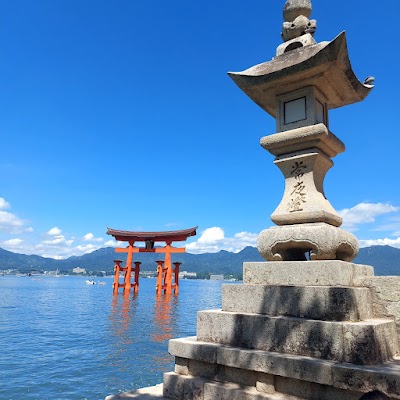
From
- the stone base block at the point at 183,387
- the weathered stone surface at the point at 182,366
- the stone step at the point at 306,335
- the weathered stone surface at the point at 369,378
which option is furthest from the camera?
the weathered stone surface at the point at 182,366

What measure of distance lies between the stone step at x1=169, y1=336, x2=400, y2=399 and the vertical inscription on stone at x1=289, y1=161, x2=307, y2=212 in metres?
1.78

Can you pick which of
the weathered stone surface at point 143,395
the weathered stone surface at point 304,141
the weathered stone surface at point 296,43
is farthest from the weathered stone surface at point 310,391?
the weathered stone surface at point 296,43

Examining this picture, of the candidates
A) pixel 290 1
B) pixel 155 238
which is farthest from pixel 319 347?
pixel 155 238

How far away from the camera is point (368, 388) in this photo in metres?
2.79

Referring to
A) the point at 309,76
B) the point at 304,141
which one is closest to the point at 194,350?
the point at 304,141

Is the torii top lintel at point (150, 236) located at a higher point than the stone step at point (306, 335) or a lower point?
higher

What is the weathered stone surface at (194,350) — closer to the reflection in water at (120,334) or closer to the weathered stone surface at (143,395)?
the weathered stone surface at (143,395)

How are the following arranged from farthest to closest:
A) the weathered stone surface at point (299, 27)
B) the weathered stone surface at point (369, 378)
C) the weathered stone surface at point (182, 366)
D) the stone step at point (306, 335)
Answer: the weathered stone surface at point (299, 27) → the weathered stone surface at point (182, 366) → the stone step at point (306, 335) → the weathered stone surface at point (369, 378)

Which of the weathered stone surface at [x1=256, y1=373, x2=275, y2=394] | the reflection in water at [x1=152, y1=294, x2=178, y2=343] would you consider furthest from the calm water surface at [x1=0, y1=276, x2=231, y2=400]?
the weathered stone surface at [x1=256, y1=373, x2=275, y2=394]

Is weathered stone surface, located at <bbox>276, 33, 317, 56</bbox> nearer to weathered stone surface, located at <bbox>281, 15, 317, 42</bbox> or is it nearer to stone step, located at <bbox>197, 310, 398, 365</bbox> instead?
weathered stone surface, located at <bbox>281, 15, 317, 42</bbox>

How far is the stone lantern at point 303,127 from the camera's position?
405 cm

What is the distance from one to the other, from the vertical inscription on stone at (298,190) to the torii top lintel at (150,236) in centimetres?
2950

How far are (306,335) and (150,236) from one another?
106 feet

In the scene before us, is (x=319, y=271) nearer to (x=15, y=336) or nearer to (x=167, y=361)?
(x=167, y=361)
